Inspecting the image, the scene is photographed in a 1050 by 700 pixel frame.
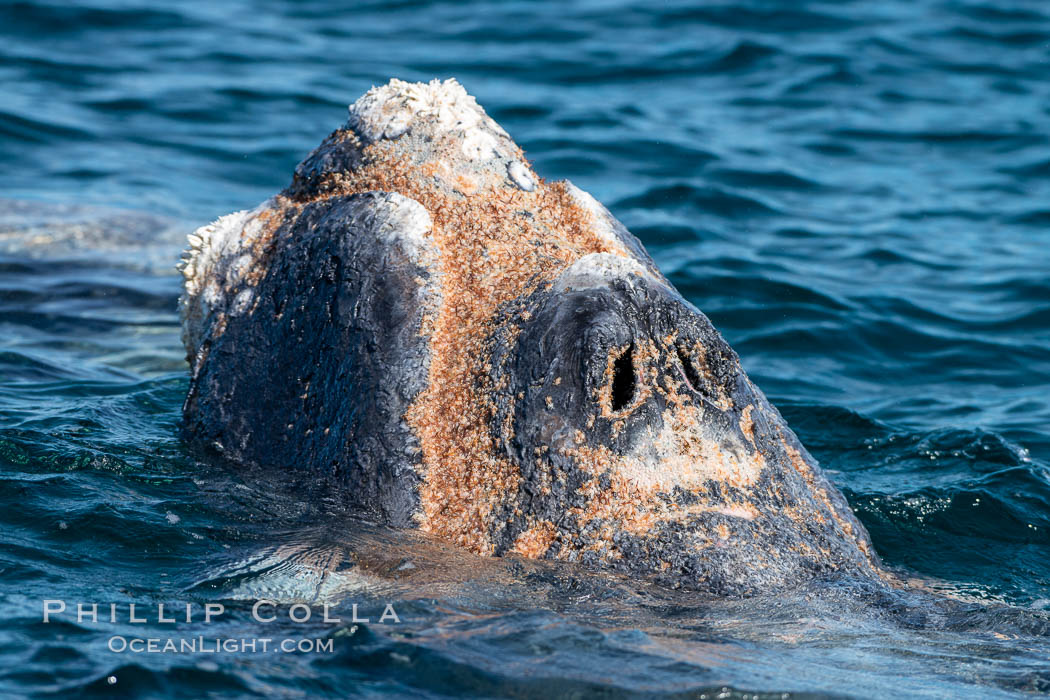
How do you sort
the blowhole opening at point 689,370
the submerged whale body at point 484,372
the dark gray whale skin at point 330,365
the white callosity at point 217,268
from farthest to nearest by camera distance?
1. the white callosity at point 217,268
2. the dark gray whale skin at point 330,365
3. the blowhole opening at point 689,370
4. the submerged whale body at point 484,372

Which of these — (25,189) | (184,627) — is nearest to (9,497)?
(184,627)

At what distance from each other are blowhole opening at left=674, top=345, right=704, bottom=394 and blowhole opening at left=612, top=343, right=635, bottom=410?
163 mm

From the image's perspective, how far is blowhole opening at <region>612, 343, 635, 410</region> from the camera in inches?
148

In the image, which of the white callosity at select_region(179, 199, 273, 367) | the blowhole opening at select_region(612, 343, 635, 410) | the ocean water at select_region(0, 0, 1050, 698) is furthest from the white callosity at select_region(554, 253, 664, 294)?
the white callosity at select_region(179, 199, 273, 367)

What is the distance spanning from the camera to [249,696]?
3146 mm

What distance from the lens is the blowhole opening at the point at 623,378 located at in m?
3.75

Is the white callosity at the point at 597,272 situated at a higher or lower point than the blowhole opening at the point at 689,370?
higher

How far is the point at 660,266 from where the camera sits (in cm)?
990

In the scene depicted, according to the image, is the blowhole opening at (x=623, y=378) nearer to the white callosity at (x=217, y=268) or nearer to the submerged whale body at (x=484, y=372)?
the submerged whale body at (x=484, y=372)

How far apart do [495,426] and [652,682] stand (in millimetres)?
1082

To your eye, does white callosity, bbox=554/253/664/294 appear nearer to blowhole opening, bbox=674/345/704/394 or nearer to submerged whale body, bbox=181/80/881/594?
submerged whale body, bbox=181/80/881/594

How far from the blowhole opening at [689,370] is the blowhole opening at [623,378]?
0.16 m

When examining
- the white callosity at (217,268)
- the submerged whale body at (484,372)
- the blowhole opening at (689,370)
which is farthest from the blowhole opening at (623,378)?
the white callosity at (217,268)

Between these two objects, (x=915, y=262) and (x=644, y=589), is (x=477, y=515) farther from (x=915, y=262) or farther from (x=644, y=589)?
(x=915, y=262)
